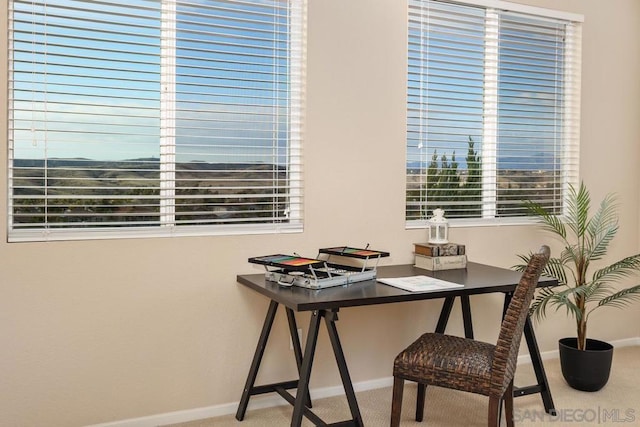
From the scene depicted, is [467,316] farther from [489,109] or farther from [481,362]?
[489,109]

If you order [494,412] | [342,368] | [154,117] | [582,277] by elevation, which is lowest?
[494,412]

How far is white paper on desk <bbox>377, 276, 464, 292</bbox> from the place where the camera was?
265 cm

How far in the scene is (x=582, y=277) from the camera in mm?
3531

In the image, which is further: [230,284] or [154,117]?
[230,284]

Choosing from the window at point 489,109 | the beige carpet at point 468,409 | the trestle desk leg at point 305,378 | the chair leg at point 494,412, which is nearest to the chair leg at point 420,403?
the beige carpet at point 468,409

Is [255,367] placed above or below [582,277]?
below

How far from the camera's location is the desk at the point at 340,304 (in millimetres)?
2427

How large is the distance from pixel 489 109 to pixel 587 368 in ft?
5.29

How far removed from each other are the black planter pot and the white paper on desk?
42.8 inches

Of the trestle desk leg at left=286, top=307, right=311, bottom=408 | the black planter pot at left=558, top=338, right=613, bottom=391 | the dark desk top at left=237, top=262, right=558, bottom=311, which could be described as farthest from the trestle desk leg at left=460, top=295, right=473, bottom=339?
the trestle desk leg at left=286, top=307, right=311, bottom=408

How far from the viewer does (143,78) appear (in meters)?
2.81

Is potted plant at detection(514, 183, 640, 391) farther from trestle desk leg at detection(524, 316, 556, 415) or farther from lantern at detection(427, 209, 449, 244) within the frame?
lantern at detection(427, 209, 449, 244)

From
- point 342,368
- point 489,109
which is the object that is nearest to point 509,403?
point 342,368

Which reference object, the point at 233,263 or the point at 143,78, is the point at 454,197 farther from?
the point at 143,78
